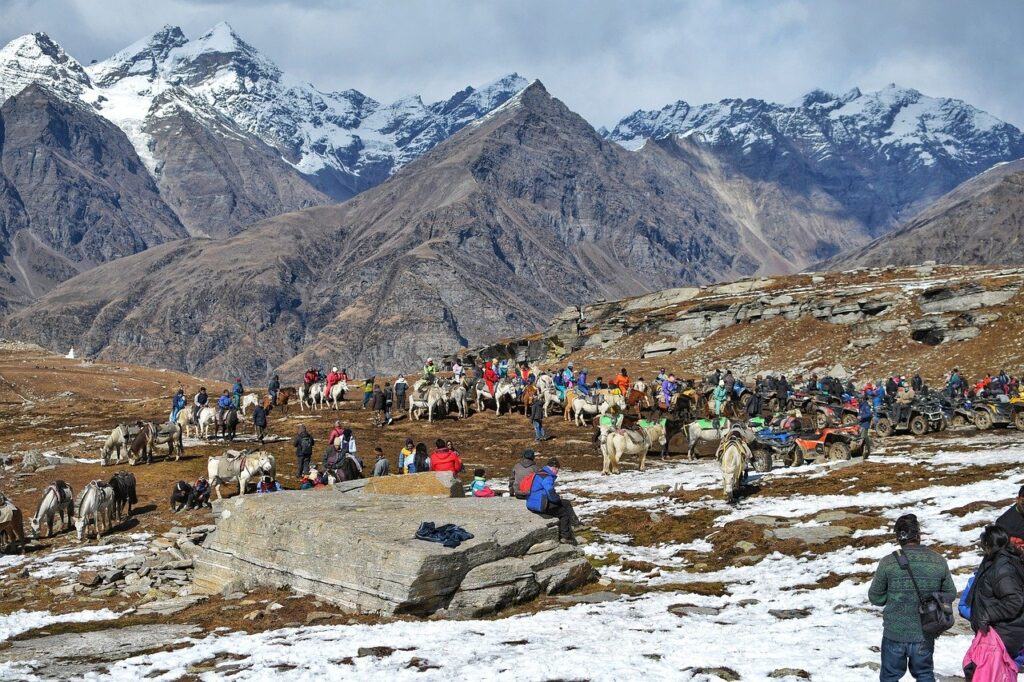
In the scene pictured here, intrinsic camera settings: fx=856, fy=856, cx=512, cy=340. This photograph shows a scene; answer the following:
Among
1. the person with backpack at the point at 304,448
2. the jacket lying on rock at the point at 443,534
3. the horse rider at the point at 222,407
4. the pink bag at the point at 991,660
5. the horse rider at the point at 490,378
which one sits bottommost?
the pink bag at the point at 991,660

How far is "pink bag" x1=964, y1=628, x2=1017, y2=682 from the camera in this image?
354 inches

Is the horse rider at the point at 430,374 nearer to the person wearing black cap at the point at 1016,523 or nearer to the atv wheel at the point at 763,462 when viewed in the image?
the atv wheel at the point at 763,462

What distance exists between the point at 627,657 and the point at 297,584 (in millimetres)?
7529

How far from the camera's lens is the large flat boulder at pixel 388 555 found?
601 inches

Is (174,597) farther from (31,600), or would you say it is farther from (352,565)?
(352,565)

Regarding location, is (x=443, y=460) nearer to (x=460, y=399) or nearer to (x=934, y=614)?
(x=934, y=614)

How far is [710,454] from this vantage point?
34.3 meters

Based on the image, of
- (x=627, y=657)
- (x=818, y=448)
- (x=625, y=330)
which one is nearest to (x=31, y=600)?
(x=627, y=657)

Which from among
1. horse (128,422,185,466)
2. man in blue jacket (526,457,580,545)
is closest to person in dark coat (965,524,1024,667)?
man in blue jacket (526,457,580,545)

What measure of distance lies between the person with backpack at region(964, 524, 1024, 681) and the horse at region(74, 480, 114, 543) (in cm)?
2219

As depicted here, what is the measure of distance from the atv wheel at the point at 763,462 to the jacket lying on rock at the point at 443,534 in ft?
46.8

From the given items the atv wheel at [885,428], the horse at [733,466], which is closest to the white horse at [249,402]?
the horse at [733,466]

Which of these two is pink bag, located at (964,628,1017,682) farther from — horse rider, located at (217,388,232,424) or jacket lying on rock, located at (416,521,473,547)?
horse rider, located at (217,388,232,424)

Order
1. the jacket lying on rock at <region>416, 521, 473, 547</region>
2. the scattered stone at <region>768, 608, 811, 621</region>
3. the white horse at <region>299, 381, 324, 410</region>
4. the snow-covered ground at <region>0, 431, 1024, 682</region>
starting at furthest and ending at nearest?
the white horse at <region>299, 381, 324, 410</region> < the jacket lying on rock at <region>416, 521, 473, 547</region> < the scattered stone at <region>768, 608, 811, 621</region> < the snow-covered ground at <region>0, 431, 1024, 682</region>
